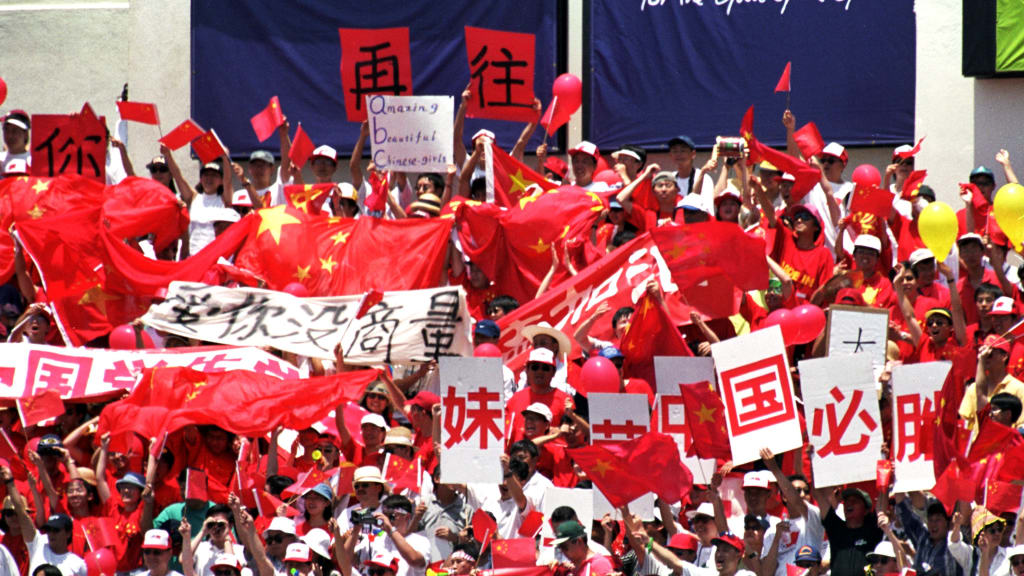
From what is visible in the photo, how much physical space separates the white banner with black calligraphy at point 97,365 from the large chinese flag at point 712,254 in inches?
112

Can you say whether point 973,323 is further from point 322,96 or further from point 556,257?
point 322,96

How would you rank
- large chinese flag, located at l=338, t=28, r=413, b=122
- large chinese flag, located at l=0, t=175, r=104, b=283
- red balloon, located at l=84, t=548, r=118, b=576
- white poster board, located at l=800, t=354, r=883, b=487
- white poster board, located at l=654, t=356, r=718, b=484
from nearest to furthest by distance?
1. white poster board, located at l=800, t=354, r=883, b=487
2. white poster board, located at l=654, t=356, r=718, b=484
3. red balloon, located at l=84, t=548, r=118, b=576
4. large chinese flag, located at l=0, t=175, r=104, b=283
5. large chinese flag, located at l=338, t=28, r=413, b=122

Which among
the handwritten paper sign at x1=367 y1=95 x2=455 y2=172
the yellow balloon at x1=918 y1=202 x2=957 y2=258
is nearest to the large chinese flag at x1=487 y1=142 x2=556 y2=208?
the handwritten paper sign at x1=367 y1=95 x2=455 y2=172

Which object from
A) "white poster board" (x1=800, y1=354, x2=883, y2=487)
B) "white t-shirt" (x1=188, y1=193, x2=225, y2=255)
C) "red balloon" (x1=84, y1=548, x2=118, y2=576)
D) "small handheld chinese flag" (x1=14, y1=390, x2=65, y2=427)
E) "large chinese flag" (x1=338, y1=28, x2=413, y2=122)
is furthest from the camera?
"large chinese flag" (x1=338, y1=28, x2=413, y2=122)

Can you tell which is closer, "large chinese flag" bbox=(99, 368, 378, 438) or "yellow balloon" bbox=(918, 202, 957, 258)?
"large chinese flag" bbox=(99, 368, 378, 438)

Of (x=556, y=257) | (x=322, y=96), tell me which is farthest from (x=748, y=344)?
(x=322, y=96)

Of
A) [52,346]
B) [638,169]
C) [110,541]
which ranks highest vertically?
[638,169]

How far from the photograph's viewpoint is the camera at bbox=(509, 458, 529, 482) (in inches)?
520

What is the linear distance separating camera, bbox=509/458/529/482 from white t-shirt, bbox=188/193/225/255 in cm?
481

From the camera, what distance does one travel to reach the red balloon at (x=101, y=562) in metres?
13.8

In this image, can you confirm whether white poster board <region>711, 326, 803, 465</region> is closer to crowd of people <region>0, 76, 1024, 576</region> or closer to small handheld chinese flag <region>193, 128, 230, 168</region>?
crowd of people <region>0, 76, 1024, 576</region>

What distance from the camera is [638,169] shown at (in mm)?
16906

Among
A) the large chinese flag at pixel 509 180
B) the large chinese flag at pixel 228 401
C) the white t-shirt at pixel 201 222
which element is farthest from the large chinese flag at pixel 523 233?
the white t-shirt at pixel 201 222

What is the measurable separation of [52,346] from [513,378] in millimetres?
3428
